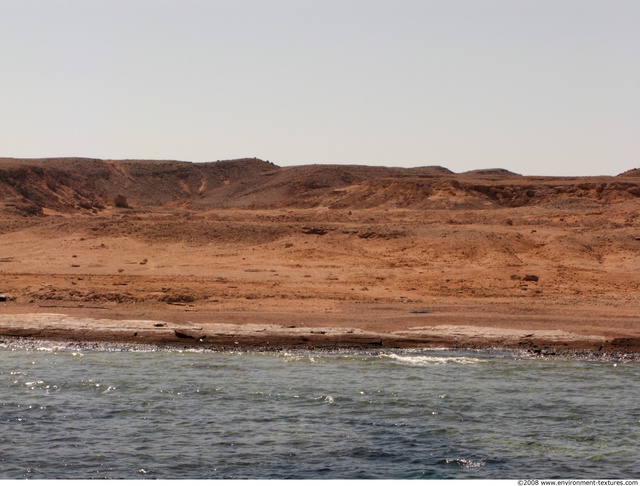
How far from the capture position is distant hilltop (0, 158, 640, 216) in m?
50.7

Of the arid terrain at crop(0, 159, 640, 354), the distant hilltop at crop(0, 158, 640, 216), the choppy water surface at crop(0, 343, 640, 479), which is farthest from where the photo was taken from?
the distant hilltop at crop(0, 158, 640, 216)

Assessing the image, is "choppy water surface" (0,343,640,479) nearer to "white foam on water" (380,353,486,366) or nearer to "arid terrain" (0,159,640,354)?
"white foam on water" (380,353,486,366)

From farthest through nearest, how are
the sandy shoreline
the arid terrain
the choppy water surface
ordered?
the arid terrain
the sandy shoreline
the choppy water surface

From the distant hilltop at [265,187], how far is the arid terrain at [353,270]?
0.73 ft

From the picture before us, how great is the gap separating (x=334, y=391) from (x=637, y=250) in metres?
19.9

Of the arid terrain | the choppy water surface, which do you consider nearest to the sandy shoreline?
the arid terrain

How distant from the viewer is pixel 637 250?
33188 millimetres

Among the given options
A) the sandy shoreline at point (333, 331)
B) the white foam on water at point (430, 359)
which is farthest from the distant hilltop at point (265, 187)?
→ the white foam on water at point (430, 359)

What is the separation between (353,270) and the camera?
30.0 m

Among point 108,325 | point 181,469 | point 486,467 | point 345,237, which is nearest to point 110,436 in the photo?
point 181,469

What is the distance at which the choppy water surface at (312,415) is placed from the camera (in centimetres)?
1271

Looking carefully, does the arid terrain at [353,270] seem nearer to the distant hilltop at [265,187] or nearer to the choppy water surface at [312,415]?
the distant hilltop at [265,187]

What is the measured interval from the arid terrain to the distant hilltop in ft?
0.73

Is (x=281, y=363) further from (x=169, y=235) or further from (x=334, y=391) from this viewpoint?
(x=169, y=235)
